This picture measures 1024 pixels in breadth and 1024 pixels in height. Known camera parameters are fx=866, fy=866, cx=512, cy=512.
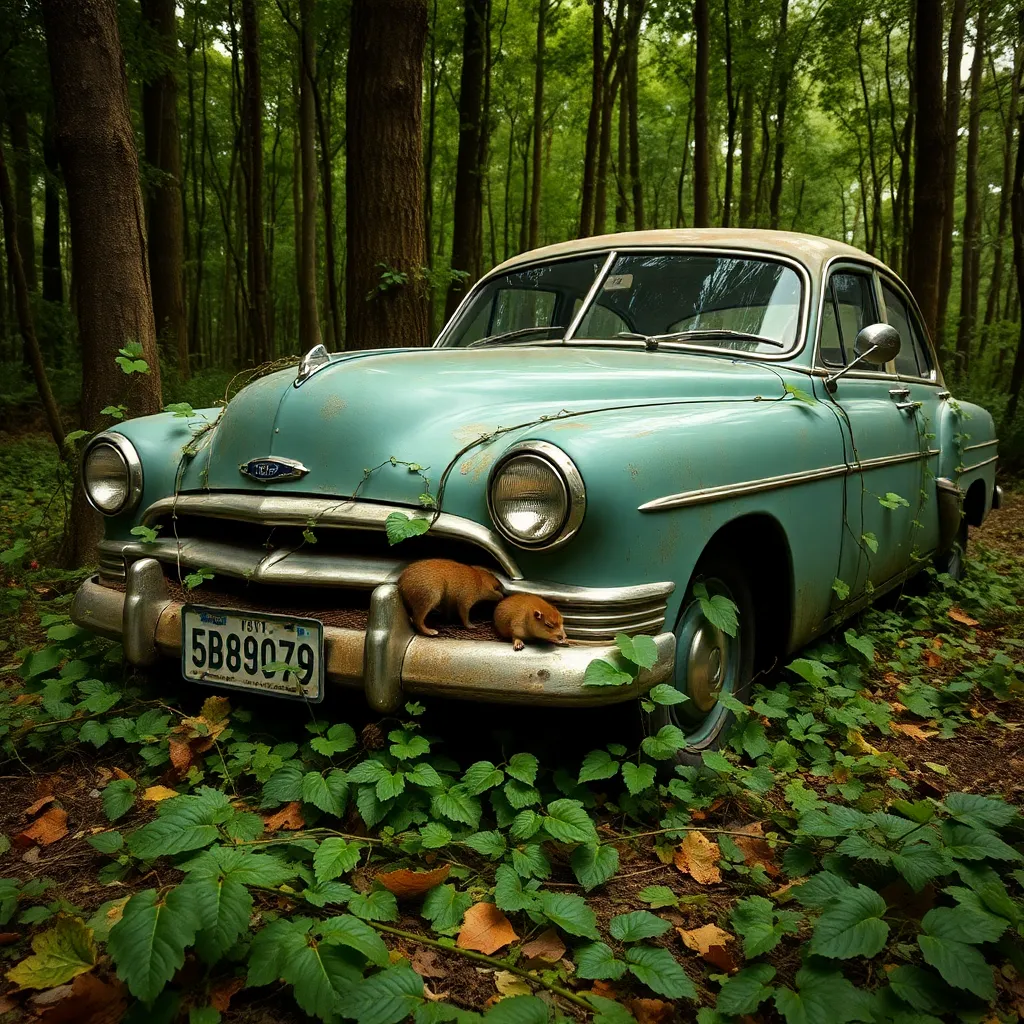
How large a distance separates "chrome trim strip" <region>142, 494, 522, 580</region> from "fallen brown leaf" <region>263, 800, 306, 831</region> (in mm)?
734

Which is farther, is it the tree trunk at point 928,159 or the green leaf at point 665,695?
the tree trunk at point 928,159

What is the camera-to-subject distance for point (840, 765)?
261 cm

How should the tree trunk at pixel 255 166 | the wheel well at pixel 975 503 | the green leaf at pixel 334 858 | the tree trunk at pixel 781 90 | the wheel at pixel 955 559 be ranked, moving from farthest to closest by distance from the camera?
the tree trunk at pixel 781 90
the tree trunk at pixel 255 166
the wheel well at pixel 975 503
the wheel at pixel 955 559
the green leaf at pixel 334 858

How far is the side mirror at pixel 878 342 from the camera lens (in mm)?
3322

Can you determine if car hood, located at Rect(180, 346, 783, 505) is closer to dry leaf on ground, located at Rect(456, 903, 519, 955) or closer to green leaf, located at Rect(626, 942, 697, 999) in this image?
dry leaf on ground, located at Rect(456, 903, 519, 955)

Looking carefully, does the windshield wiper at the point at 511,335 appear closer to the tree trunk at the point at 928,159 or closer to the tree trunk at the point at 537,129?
the tree trunk at the point at 928,159

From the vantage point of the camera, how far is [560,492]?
207 centimetres

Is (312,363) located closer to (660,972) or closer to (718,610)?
(718,610)

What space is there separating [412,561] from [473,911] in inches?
34.9

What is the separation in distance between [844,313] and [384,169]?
3574 mm

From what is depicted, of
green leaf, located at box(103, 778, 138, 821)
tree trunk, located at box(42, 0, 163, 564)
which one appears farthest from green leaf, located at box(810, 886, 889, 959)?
tree trunk, located at box(42, 0, 163, 564)

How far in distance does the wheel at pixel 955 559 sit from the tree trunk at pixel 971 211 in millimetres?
9257

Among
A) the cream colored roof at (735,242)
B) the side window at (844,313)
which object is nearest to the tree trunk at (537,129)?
the side window at (844,313)

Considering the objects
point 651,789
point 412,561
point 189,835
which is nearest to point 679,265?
point 412,561
